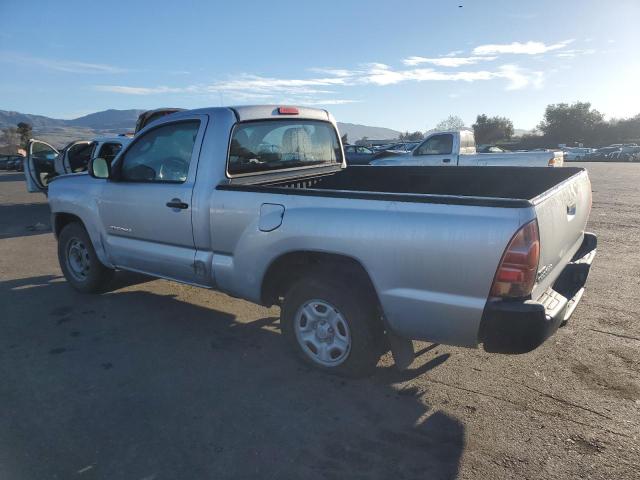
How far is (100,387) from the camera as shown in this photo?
3.34 metres

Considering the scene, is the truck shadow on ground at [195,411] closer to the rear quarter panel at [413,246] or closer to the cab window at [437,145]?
the rear quarter panel at [413,246]

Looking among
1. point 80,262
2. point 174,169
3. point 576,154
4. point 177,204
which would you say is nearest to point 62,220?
point 80,262

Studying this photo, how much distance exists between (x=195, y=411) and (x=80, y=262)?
3.18m

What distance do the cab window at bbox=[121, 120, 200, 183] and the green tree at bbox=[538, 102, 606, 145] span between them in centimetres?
7832

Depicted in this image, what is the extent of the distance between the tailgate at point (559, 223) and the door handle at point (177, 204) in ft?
8.82

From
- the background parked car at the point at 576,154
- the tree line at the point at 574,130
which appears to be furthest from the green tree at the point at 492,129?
the background parked car at the point at 576,154

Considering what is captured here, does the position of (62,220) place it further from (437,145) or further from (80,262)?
(437,145)

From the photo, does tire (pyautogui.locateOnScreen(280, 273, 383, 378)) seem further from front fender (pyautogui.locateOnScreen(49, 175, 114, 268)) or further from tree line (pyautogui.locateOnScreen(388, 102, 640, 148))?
tree line (pyautogui.locateOnScreen(388, 102, 640, 148))

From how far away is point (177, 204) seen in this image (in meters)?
3.94

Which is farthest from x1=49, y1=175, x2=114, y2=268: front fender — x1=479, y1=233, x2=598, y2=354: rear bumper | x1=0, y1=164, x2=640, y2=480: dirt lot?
x1=479, y1=233, x2=598, y2=354: rear bumper

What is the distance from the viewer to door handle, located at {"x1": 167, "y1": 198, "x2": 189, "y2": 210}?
3893 mm

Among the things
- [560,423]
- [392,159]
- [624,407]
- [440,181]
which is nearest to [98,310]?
[440,181]

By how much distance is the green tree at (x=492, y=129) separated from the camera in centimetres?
7775

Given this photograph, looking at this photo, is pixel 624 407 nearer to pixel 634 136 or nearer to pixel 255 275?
pixel 255 275
